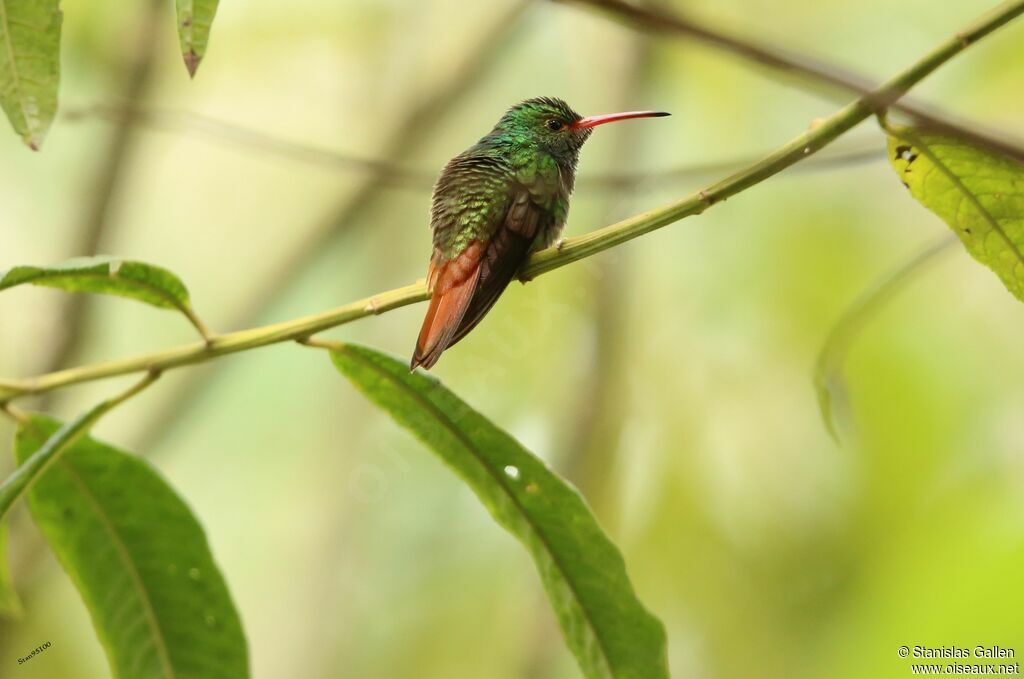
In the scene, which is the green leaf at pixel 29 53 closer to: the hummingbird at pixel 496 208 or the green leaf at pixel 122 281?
the green leaf at pixel 122 281

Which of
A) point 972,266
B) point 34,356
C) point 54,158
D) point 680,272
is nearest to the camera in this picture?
point 34,356

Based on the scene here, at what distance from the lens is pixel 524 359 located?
4.04 metres

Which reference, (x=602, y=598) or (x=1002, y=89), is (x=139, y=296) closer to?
(x=602, y=598)

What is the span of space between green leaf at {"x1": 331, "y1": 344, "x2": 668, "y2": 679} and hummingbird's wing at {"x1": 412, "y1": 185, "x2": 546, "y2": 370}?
9 cm

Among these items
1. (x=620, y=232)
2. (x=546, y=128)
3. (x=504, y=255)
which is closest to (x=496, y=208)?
(x=504, y=255)

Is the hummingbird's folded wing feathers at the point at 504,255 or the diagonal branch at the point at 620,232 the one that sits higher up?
the hummingbird's folded wing feathers at the point at 504,255

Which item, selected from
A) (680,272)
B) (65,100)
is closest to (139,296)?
(65,100)

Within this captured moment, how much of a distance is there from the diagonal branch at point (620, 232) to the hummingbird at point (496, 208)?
9 centimetres

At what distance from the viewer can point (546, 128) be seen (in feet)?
7.71

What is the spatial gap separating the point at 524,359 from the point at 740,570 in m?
1.13

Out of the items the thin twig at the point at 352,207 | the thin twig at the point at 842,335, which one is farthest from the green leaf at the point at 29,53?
the thin twig at the point at 352,207

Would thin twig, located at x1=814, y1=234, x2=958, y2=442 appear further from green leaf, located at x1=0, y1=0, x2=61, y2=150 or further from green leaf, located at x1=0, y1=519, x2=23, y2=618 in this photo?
green leaf, located at x1=0, y1=519, x2=23, y2=618

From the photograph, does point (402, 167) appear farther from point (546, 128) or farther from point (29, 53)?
point (29, 53)

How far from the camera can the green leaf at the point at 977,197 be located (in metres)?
1.37
